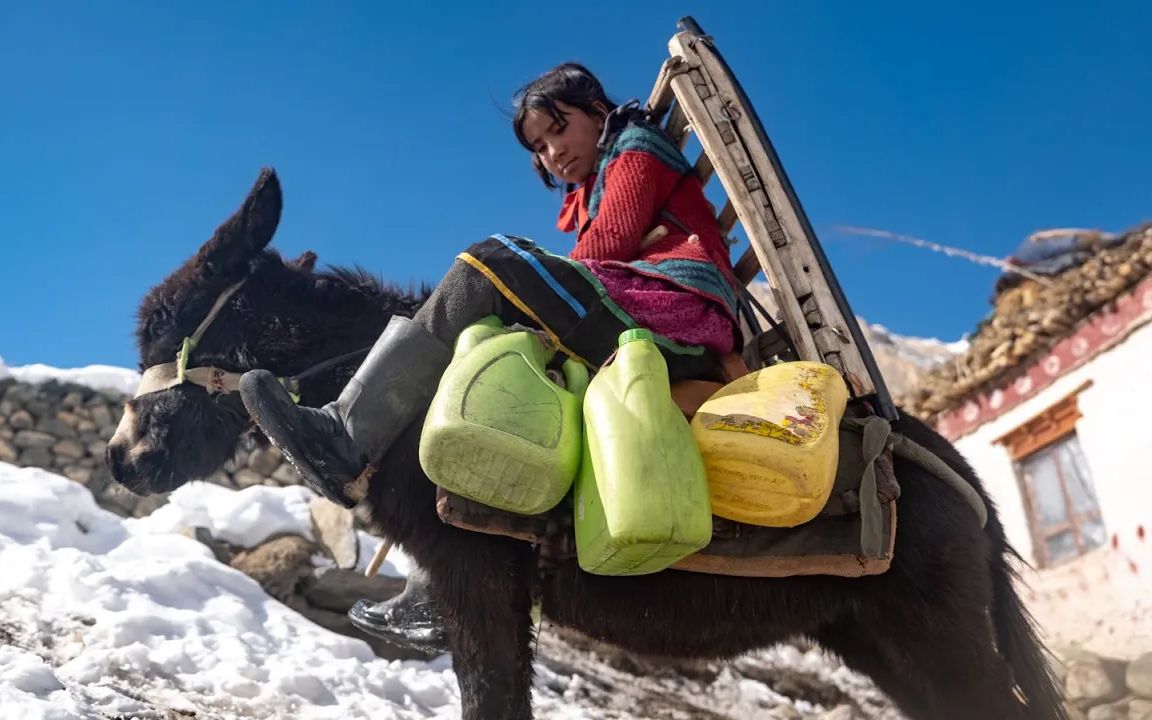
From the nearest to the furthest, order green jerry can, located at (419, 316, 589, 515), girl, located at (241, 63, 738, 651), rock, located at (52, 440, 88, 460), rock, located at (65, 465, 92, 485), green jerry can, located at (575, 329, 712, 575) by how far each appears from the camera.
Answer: green jerry can, located at (575, 329, 712, 575), green jerry can, located at (419, 316, 589, 515), girl, located at (241, 63, 738, 651), rock, located at (65, 465, 92, 485), rock, located at (52, 440, 88, 460)

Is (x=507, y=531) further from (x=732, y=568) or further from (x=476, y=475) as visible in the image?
(x=732, y=568)

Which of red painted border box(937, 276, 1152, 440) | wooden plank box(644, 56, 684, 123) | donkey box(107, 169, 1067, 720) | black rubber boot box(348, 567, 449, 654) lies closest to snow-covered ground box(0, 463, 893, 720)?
black rubber boot box(348, 567, 449, 654)

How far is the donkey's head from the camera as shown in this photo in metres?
2.90

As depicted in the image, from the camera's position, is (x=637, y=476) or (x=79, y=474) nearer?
(x=637, y=476)

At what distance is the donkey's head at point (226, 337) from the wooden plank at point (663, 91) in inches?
45.2

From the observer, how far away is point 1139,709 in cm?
572

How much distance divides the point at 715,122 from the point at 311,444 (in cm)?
171

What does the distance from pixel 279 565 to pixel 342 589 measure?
0.49 meters

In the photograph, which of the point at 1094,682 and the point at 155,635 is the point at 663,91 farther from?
the point at 1094,682

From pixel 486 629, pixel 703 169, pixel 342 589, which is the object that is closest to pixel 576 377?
pixel 486 629

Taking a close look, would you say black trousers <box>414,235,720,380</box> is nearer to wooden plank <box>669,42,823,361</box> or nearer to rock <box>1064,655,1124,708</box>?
wooden plank <box>669,42,823,361</box>

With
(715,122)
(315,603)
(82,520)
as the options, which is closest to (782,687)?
(315,603)

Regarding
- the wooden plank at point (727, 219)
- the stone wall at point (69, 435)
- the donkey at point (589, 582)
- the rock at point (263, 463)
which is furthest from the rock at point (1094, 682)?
the rock at point (263, 463)

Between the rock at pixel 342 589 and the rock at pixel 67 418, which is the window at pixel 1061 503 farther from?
the rock at pixel 67 418
